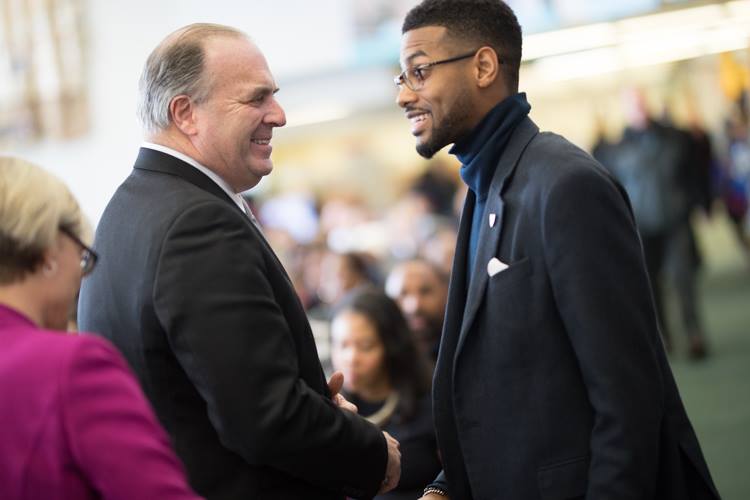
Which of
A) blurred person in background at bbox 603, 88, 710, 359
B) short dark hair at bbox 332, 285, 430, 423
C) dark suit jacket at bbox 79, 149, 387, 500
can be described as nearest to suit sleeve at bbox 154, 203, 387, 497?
dark suit jacket at bbox 79, 149, 387, 500

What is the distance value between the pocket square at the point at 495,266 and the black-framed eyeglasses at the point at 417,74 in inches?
19.9

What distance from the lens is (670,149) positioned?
8.39m

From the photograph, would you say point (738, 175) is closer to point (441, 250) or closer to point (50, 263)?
point (441, 250)

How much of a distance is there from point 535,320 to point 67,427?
105cm

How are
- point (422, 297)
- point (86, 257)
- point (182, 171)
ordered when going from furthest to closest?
1. point (422, 297)
2. point (182, 171)
3. point (86, 257)

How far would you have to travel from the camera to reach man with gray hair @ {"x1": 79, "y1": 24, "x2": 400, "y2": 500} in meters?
2.02

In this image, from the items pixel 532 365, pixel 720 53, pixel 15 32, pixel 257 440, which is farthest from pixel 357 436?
pixel 720 53

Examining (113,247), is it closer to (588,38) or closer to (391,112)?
(588,38)

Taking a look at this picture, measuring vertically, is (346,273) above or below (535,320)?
below

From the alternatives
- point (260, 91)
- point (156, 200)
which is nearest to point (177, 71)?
point (260, 91)

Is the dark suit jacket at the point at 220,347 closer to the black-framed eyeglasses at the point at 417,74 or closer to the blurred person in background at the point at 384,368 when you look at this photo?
the black-framed eyeglasses at the point at 417,74

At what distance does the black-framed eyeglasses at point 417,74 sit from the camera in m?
2.46

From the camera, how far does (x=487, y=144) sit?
7.89 ft

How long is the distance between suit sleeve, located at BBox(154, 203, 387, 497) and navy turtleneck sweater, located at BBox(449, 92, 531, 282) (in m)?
0.55
